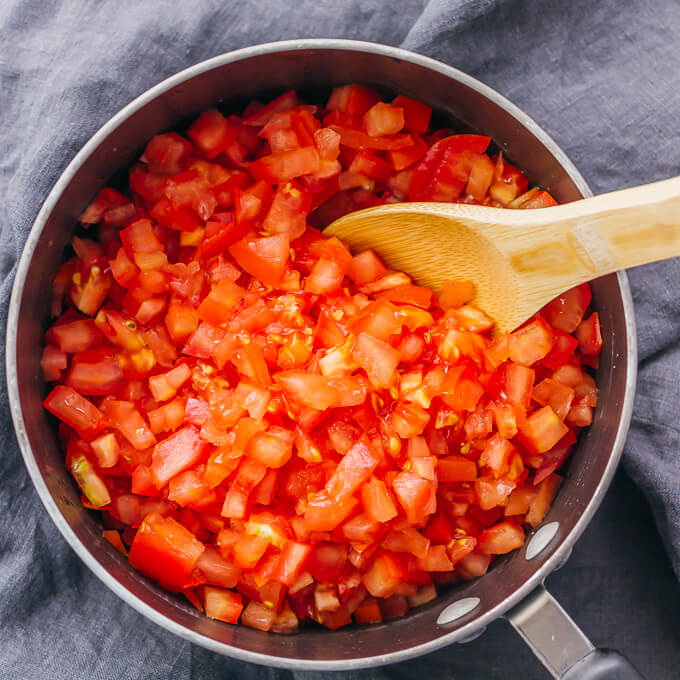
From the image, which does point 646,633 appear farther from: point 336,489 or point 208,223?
point 208,223

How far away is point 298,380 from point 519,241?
0.57 m

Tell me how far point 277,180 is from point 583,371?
0.88m

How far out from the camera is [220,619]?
1.76 meters

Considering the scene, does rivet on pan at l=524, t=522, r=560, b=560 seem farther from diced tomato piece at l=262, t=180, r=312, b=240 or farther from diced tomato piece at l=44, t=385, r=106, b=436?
diced tomato piece at l=44, t=385, r=106, b=436

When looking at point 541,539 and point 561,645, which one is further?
point 541,539

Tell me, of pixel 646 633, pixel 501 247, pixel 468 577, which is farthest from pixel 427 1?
pixel 646 633

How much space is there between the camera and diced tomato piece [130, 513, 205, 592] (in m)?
1.70

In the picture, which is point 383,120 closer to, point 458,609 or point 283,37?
point 283,37

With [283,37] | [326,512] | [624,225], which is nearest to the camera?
[624,225]

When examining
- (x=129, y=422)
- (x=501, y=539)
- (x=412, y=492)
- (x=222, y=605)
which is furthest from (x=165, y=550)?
(x=501, y=539)

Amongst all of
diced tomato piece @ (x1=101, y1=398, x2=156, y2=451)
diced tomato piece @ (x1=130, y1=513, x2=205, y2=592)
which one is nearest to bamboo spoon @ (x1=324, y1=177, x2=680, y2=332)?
diced tomato piece @ (x1=101, y1=398, x2=156, y2=451)

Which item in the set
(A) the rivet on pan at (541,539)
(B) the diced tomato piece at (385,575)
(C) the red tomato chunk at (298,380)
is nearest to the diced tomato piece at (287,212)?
(C) the red tomato chunk at (298,380)

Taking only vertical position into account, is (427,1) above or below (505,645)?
above

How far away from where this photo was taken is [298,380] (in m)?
1.69
